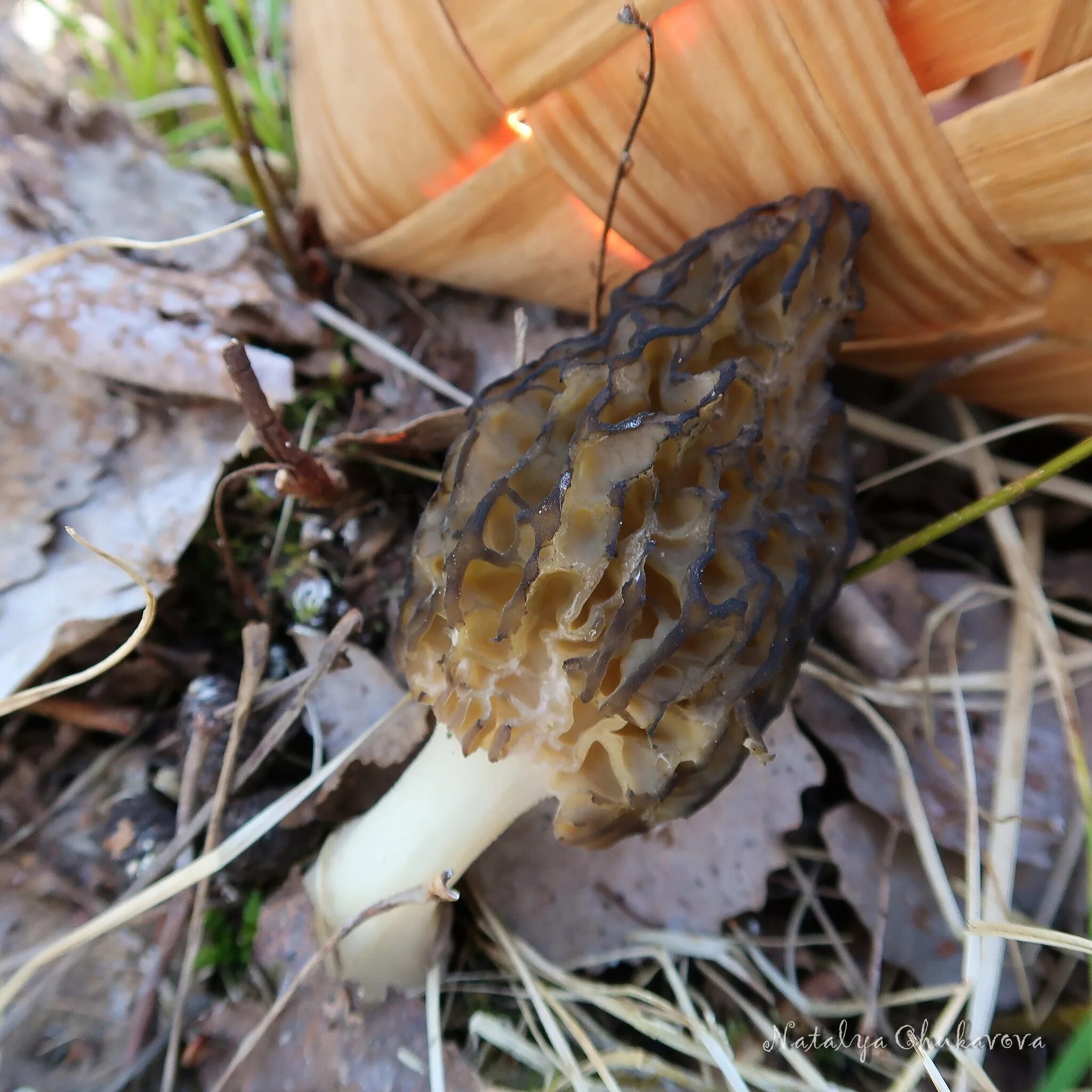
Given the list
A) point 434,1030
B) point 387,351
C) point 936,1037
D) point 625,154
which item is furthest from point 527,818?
point 625,154

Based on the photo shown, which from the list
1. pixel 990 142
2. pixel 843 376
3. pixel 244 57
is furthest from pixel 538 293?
pixel 244 57

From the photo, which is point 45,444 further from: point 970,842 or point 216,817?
point 970,842

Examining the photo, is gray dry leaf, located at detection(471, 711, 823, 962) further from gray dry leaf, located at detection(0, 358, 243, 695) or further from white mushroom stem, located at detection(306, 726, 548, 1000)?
gray dry leaf, located at detection(0, 358, 243, 695)

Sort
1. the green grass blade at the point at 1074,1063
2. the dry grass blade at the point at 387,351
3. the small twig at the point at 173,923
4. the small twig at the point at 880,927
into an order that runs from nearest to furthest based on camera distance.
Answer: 1. the green grass blade at the point at 1074,1063
2. the small twig at the point at 173,923
3. the small twig at the point at 880,927
4. the dry grass blade at the point at 387,351

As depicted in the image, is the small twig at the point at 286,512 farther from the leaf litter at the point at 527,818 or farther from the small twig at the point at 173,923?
the small twig at the point at 173,923

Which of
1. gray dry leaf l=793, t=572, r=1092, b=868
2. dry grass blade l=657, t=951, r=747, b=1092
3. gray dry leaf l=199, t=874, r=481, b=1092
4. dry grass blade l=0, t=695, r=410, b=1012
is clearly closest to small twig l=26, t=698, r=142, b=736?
dry grass blade l=0, t=695, r=410, b=1012

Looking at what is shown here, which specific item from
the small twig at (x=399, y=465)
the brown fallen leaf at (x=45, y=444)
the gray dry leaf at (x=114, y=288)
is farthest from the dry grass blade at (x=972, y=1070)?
the brown fallen leaf at (x=45, y=444)
